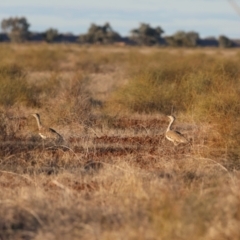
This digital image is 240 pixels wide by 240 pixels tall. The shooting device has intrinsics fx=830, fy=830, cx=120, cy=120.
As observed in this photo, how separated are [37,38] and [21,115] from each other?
105 metres

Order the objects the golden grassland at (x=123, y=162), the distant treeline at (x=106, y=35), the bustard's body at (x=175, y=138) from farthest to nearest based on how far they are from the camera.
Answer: the distant treeline at (x=106, y=35) < the bustard's body at (x=175, y=138) < the golden grassland at (x=123, y=162)

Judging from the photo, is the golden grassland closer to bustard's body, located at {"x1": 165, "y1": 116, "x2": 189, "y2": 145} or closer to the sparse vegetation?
bustard's body, located at {"x1": 165, "y1": 116, "x2": 189, "y2": 145}

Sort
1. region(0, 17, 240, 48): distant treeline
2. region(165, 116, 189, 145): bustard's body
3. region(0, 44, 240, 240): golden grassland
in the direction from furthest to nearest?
region(0, 17, 240, 48): distant treeline < region(165, 116, 189, 145): bustard's body < region(0, 44, 240, 240): golden grassland

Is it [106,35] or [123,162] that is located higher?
[123,162]

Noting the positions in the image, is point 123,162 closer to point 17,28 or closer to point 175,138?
point 175,138

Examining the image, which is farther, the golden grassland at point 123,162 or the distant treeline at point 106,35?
the distant treeline at point 106,35

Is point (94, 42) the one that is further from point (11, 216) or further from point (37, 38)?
point (11, 216)

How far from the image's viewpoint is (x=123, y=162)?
13.2 metres

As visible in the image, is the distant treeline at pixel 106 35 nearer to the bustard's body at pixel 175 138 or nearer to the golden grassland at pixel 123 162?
the golden grassland at pixel 123 162

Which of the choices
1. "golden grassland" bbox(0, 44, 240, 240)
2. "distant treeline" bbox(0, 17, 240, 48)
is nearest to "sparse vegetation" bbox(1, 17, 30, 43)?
"distant treeline" bbox(0, 17, 240, 48)

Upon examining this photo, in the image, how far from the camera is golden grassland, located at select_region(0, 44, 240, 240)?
8133 millimetres

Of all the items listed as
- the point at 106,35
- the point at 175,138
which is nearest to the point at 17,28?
the point at 106,35

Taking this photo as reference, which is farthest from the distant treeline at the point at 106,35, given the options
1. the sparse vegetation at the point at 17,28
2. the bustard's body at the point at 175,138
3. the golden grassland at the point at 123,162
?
the bustard's body at the point at 175,138

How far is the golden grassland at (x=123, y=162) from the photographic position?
8133mm
